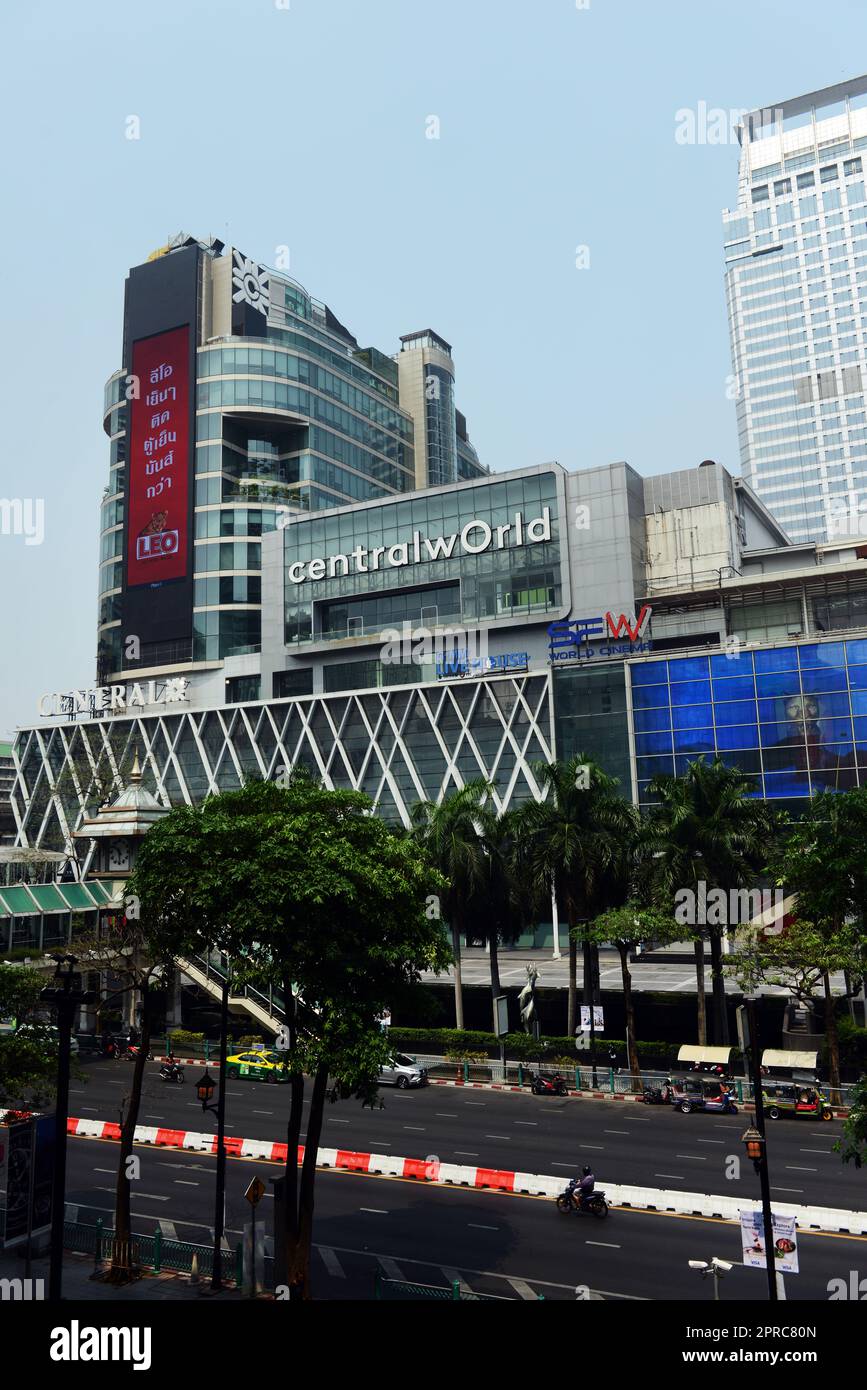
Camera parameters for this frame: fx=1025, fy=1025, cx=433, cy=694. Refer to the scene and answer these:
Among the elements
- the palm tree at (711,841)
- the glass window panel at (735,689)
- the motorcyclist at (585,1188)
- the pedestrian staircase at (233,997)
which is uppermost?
the glass window panel at (735,689)

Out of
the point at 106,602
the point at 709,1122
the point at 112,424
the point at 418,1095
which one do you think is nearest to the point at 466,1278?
the point at 709,1122

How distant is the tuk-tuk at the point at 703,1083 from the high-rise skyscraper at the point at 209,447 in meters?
68.5

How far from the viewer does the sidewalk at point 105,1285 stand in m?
24.0

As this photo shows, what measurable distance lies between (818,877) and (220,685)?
8136 centimetres

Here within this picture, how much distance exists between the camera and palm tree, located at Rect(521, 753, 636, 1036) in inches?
2074

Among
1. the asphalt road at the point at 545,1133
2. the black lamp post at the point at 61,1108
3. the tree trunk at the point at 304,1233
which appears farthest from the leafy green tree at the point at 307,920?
the asphalt road at the point at 545,1133

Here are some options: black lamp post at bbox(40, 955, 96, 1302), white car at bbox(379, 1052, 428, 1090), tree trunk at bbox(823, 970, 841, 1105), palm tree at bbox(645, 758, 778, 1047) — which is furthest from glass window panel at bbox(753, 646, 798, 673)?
black lamp post at bbox(40, 955, 96, 1302)

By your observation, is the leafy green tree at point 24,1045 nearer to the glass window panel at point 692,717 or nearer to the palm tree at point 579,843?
the palm tree at point 579,843

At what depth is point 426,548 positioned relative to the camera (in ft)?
311

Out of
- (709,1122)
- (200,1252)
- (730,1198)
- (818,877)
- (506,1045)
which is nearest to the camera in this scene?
(200,1252)

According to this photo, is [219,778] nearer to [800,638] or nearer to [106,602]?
[106,602]

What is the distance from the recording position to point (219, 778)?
101 metres

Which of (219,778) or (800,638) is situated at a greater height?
(800,638)

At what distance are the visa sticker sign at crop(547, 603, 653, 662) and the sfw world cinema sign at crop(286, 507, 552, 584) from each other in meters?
9.43
